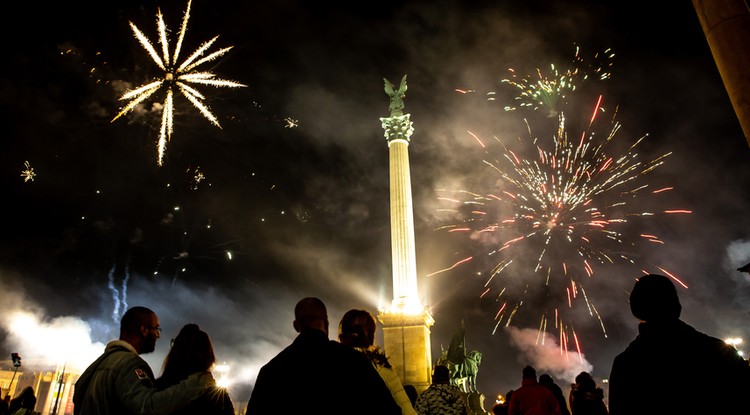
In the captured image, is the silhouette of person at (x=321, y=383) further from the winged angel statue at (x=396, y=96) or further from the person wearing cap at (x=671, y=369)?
the winged angel statue at (x=396, y=96)

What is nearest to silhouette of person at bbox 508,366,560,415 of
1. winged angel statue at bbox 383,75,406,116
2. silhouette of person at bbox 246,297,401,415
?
silhouette of person at bbox 246,297,401,415

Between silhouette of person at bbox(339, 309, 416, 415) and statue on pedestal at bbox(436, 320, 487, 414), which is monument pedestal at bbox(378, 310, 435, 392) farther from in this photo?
silhouette of person at bbox(339, 309, 416, 415)

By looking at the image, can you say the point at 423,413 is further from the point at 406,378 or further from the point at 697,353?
the point at 406,378

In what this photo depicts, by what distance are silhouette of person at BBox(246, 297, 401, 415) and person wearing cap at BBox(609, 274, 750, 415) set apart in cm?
164

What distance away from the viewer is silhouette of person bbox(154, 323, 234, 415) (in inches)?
158

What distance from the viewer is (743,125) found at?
652 cm

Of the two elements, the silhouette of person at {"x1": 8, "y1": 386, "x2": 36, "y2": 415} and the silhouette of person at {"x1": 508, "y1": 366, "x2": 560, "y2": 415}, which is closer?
the silhouette of person at {"x1": 508, "y1": 366, "x2": 560, "y2": 415}

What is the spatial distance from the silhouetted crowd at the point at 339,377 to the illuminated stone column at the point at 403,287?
20925 millimetres

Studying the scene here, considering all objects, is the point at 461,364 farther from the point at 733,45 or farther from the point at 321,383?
the point at 321,383

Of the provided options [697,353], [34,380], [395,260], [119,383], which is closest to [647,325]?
[697,353]

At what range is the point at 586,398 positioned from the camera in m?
7.92

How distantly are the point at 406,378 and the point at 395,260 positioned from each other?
745 centimetres

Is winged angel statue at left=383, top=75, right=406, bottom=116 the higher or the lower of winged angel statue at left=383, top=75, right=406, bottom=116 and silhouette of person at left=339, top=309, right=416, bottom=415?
the higher

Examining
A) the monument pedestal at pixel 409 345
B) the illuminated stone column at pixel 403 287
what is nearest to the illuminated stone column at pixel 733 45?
the illuminated stone column at pixel 403 287
